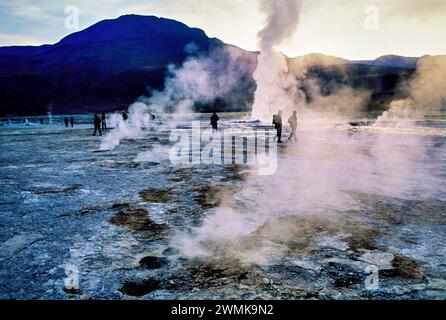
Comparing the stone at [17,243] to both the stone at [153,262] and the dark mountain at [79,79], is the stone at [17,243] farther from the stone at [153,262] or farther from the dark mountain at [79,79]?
the dark mountain at [79,79]

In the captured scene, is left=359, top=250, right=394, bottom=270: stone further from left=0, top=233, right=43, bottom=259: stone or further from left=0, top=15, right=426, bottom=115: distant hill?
left=0, top=15, right=426, bottom=115: distant hill

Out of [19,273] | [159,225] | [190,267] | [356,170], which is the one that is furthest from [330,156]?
[19,273]

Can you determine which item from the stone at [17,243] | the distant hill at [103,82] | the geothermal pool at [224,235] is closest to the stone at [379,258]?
the geothermal pool at [224,235]

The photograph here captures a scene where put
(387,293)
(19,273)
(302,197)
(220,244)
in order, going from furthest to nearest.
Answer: (302,197) < (220,244) < (19,273) < (387,293)

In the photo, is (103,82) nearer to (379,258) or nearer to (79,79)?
(79,79)

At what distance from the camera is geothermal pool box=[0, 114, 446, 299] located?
133 inches

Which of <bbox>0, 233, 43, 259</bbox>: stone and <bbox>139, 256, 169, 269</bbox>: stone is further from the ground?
<bbox>0, 233, 43, 259</bbox>: stone

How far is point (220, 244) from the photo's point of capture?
14.6 ft

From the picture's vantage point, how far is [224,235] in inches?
188

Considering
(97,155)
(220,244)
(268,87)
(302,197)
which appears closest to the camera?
(220,244)

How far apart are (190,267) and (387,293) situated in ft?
6.88

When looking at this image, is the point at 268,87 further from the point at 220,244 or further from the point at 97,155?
the point at 220,244

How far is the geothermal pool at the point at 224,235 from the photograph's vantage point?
3.37 m

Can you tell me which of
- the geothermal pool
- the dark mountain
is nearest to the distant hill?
the dark mountain
